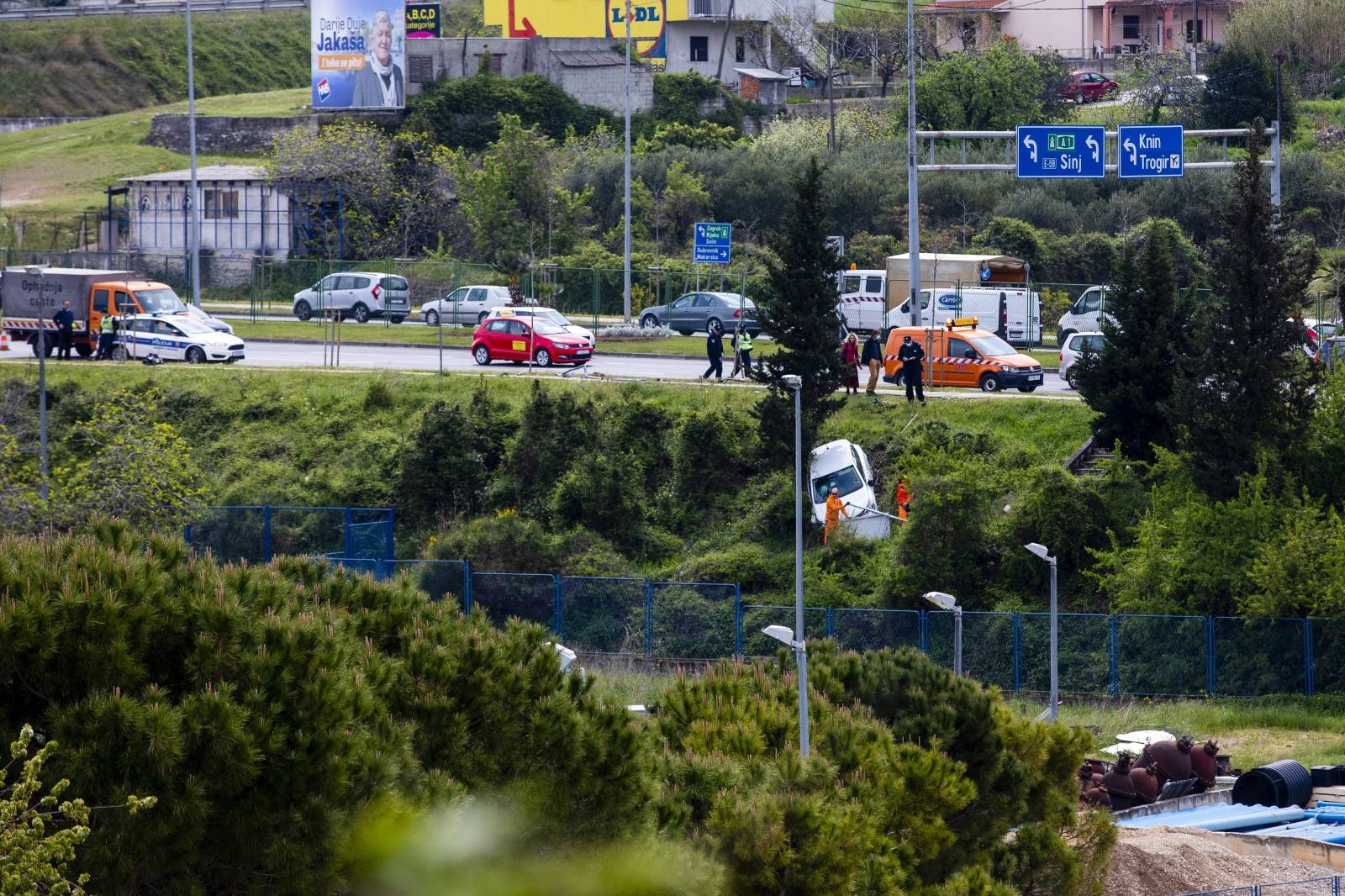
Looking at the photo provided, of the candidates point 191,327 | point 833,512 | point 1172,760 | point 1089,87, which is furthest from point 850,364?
point 1089,87

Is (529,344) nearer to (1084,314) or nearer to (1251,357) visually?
(1084,314)

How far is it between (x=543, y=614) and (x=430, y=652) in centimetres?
2044

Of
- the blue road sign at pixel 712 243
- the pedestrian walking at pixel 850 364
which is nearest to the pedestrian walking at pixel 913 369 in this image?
the pedestrian walking at pixel 850 364

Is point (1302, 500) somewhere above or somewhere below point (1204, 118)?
below

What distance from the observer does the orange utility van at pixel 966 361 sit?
41.0 meters

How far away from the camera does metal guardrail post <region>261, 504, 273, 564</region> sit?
120 ft

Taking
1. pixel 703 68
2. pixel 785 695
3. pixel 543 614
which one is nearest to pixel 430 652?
pixel 785 695

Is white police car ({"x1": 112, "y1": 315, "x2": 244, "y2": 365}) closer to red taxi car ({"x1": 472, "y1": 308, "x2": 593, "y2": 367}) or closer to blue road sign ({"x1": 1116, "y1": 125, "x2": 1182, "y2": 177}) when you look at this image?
red taxi car ({"x1": 472, "y1": 308, "x2": 593, "y2": 367})

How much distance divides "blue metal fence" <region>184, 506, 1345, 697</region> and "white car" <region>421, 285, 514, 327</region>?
19358mm

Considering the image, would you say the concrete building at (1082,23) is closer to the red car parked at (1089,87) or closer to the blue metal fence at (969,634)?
the red car parked at (1089,87)

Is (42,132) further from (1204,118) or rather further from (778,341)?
(778,341)

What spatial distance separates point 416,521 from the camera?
133 feet

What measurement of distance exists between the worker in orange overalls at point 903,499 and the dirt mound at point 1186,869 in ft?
52.3

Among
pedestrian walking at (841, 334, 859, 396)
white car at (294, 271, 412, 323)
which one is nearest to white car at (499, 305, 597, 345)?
pedestrian walking at (841, 334, 859, 396)
